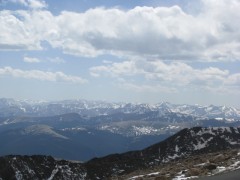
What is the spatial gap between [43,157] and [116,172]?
3470 cm

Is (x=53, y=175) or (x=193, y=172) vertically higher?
(x=193, y=172)

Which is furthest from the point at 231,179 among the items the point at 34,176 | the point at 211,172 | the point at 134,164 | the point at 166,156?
the point at 166,156

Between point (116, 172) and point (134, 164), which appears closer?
point (116, 172)

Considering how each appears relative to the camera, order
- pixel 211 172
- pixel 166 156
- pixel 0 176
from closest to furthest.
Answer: pixel 211 172, pixel 0 176, pixel 166 156

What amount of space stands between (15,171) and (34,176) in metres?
8.30

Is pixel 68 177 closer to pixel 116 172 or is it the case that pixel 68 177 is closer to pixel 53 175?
pixel 53 175

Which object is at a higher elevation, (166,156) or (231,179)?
(231,179)

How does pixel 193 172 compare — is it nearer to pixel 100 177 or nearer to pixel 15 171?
pixel 100 177

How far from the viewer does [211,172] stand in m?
36.1

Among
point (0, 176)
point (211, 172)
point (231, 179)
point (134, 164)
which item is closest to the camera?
point (231, 179)

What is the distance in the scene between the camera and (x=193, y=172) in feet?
125

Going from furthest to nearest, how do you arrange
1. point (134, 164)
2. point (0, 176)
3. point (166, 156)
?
point (166, 156) → point (134, 164) → point (0, 176)

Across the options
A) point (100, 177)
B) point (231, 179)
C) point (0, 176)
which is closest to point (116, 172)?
point (100, 177)

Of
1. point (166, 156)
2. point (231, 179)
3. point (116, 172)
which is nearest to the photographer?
point (231, 179)
